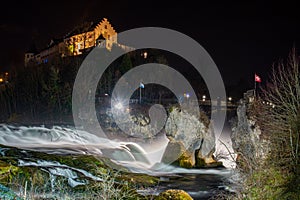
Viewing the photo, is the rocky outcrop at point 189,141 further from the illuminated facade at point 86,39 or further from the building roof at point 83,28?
the building roof at point 83,28

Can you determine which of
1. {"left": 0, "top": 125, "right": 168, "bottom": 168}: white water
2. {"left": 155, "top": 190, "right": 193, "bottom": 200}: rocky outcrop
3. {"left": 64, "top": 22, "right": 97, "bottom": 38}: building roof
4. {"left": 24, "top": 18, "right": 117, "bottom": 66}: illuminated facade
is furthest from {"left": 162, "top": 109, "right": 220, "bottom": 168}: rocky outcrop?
{"left": 64, "top": 22, "right": 97, "bottom": 38}: building roof

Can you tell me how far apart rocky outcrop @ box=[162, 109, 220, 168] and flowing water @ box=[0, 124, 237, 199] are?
0.86 meters

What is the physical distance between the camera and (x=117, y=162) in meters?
23.0

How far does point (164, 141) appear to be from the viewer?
3503 cm

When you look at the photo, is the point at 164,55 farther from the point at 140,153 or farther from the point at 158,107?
the point at 140,153

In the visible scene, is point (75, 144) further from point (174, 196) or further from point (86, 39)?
point (86, 39)

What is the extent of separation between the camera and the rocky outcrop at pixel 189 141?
23.0m

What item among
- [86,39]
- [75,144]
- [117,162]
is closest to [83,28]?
[86,39]

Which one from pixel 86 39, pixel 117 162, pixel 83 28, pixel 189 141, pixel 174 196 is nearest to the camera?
pixel 174 196

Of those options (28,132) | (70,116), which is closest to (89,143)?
(28,132)

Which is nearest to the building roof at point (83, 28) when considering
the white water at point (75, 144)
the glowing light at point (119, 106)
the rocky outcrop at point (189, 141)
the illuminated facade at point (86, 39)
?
the illuminated facade at point (86, 39)

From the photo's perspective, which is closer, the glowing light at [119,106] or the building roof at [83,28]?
the glowing light at [119,106]

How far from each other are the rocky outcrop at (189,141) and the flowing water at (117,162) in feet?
2.82

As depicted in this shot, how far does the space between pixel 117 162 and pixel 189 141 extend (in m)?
5.11
